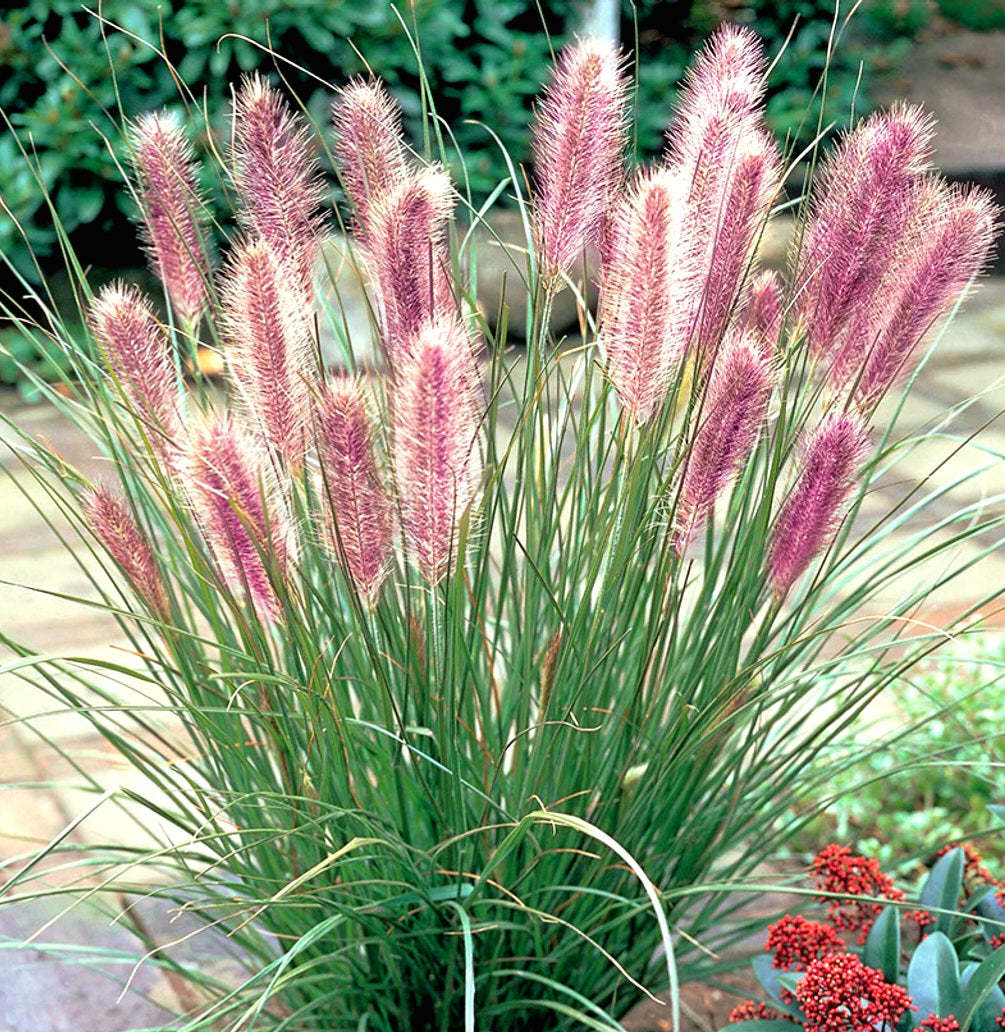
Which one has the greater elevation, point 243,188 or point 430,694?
point 243,188

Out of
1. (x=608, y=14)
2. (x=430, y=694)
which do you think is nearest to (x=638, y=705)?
(x=430, y=694)

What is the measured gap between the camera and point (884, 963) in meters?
1.35

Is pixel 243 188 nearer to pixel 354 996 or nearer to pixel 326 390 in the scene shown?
pixel 326 390

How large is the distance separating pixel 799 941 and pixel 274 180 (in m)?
0.89

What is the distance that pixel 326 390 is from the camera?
1.01 m

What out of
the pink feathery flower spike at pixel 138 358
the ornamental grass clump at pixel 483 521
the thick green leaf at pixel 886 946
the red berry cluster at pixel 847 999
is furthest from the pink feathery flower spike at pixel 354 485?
the thick green leaf at pixel 886 946

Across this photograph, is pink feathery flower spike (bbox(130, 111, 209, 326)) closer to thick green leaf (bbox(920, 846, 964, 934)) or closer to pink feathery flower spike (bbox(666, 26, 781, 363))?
pink feathery flower spike (bbox(666, 26, 781, 363))

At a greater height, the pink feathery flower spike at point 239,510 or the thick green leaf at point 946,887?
the pink feathery flower spike at point 239,510

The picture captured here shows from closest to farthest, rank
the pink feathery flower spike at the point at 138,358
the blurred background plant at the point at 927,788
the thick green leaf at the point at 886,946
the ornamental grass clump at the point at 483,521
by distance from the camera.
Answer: the ornamental grass clump at the point at 483,521
the pink feathery flower spike at the point at 138,358
the thick green leaf at the point at 886,946
the blurred background plant at the point at 927,788

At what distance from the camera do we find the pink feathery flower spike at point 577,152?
1.10 meters

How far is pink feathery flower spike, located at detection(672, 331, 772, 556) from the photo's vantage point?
103 centimetres

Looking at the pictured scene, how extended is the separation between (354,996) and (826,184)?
2.93 ft

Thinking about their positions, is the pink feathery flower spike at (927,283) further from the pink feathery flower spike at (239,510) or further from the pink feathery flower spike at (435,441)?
the pink feathery flower spike at (239,510)

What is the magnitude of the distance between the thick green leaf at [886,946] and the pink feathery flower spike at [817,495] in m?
0.42
